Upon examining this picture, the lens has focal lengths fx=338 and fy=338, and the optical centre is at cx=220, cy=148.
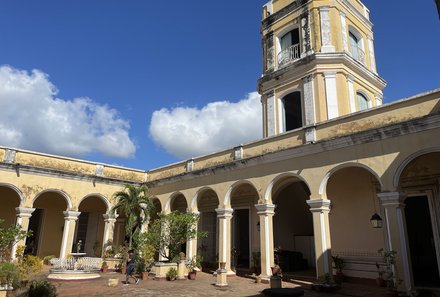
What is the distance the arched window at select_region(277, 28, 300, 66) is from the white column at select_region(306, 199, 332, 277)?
25.9ft

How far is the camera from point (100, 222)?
19.3 meters

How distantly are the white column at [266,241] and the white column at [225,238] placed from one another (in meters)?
1.79

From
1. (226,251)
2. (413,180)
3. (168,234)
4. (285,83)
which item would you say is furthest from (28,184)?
(413,180)

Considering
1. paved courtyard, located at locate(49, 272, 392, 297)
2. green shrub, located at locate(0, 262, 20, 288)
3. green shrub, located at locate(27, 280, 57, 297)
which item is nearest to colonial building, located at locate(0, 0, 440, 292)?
paved courtyard, located at locate(49, 272, 392, 297)

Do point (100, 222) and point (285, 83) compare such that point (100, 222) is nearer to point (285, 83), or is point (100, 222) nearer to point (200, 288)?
point (200, 288)

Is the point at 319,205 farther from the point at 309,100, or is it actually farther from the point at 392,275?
the point at 309,100

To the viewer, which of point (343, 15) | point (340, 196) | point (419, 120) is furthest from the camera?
point (343, 15)

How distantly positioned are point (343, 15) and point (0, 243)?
15953 millimetres

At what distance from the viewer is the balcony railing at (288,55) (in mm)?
15727

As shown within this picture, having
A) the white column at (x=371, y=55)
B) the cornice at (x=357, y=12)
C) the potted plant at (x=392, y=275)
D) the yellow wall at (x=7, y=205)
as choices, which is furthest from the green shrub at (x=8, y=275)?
the white column at (x=371, y=55)

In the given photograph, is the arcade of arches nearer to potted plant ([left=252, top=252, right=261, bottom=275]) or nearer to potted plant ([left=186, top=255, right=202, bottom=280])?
potted plant ([left=252, top=252, right=261, bottom=275])

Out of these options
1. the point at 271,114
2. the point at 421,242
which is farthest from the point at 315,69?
the point at 421,242

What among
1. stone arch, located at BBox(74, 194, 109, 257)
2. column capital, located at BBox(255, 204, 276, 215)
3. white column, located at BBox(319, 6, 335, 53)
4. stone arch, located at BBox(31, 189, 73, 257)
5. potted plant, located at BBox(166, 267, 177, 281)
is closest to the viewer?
potted plant, located at BBox(166, 267, 177, 281)

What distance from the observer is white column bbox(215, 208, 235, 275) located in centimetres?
1288
